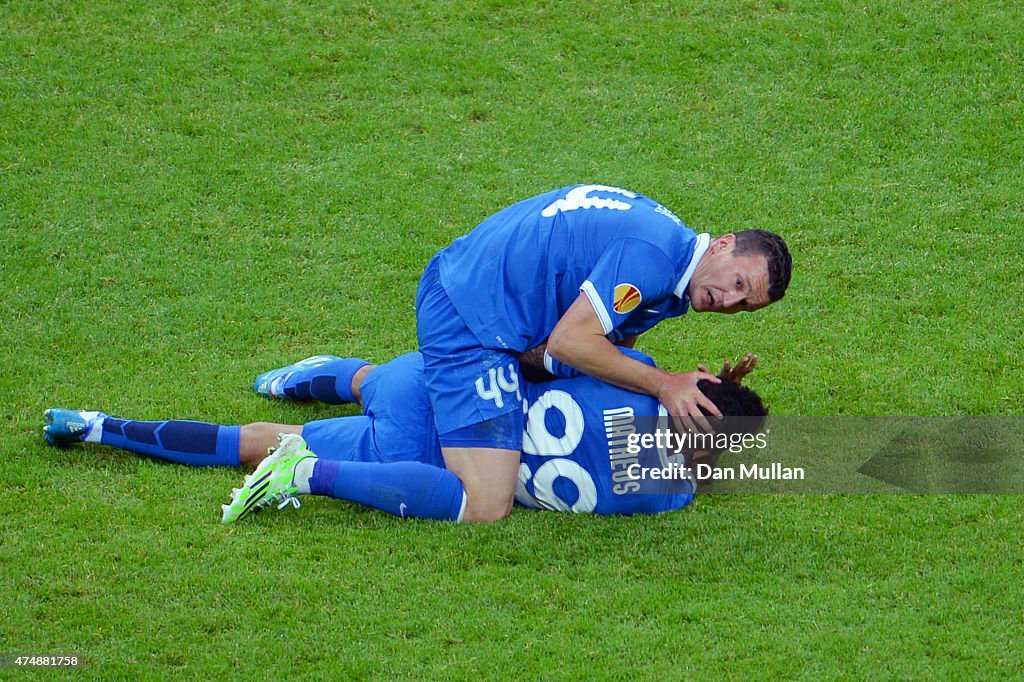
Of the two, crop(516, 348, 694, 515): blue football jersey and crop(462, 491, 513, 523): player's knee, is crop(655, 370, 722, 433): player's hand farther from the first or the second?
crop(462, 491, 513, 523): player's knee

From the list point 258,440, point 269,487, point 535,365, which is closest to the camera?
point 269,487

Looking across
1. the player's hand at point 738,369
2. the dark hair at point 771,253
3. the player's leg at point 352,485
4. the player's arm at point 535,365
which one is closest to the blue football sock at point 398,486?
the player's leg at point 352,485

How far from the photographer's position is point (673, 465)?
486cm

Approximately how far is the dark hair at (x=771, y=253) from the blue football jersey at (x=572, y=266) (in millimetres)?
160

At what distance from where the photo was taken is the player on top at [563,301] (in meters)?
4.65

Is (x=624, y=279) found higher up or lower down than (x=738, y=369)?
higher up

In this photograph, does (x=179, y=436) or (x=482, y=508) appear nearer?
(x=482, y=508)

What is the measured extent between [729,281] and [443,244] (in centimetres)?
287

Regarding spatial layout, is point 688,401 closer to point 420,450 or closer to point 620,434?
point 620,434

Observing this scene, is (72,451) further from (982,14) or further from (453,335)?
(982,14)

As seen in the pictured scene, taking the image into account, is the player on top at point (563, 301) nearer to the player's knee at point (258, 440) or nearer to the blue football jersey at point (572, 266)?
the blue football jersey at point (572, 266)

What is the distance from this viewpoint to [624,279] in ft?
15.2

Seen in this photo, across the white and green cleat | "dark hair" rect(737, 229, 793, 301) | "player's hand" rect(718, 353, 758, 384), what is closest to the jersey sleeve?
"dark hair" rect(737, 229, 793, 301)

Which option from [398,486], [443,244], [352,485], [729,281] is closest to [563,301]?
[729,281]
